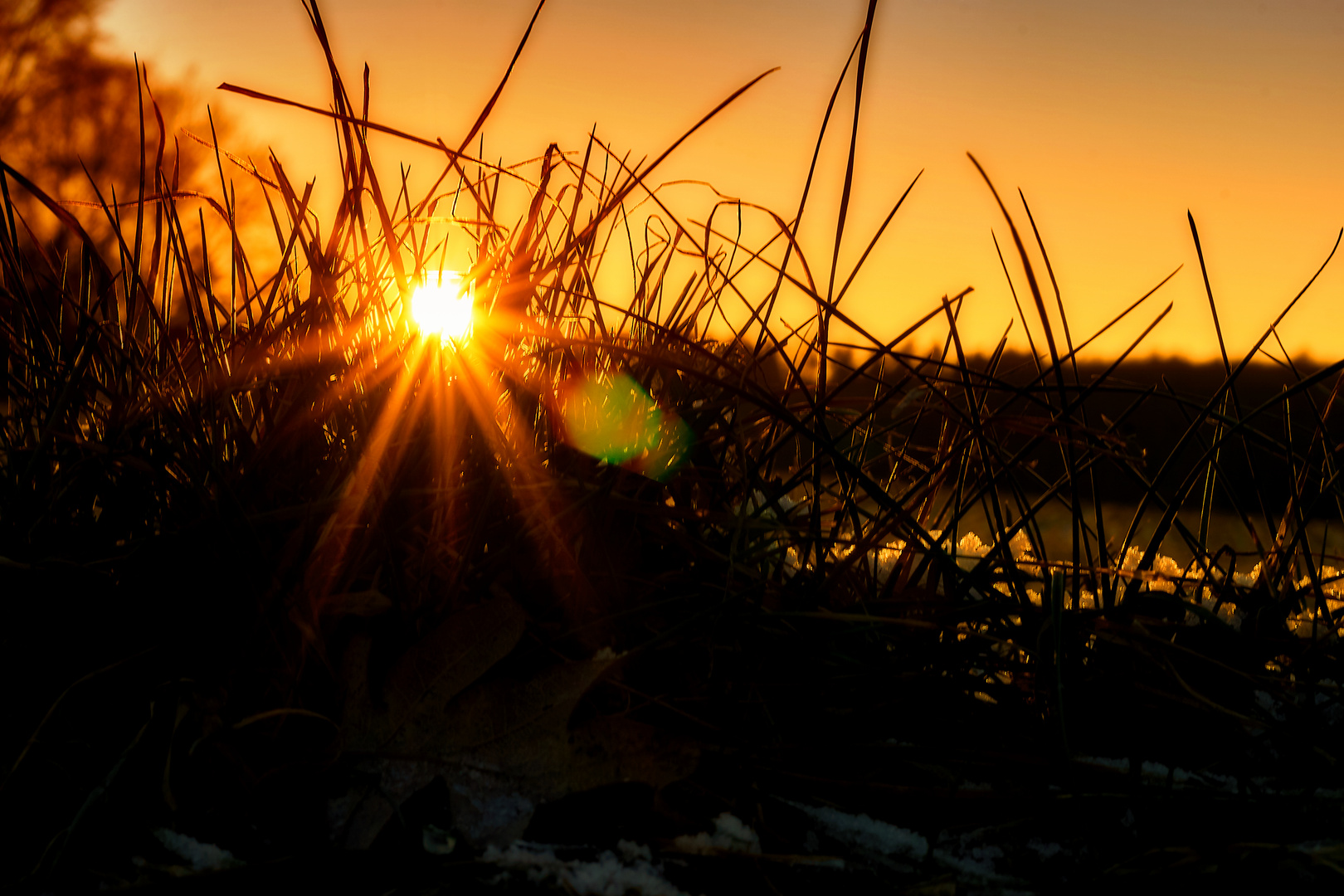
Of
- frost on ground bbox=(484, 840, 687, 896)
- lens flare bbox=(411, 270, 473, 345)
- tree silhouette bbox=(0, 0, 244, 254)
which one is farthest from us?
tree silhouette bbox=(0, 0, 244, 254)

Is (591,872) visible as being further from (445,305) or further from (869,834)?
(445,305)

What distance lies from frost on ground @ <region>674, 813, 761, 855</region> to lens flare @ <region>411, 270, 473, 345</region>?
1.28 feet

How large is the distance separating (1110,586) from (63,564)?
75 centimetres

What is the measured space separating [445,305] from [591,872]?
444 mm

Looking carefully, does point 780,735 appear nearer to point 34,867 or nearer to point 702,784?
point 702,784

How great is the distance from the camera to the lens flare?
0.69m

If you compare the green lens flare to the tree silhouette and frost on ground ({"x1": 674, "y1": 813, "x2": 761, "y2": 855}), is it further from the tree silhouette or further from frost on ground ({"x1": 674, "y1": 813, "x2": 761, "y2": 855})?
the tree silhouette

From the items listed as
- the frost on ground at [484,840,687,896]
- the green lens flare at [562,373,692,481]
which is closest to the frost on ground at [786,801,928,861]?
the frost on ground at [484,840,687,896]

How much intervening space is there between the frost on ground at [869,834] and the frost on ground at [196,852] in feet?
1.04

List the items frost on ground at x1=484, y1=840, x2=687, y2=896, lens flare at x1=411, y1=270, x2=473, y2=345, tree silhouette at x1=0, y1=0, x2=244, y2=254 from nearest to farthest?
frost on ground at x1=484, y1=840, x2=687, y2=896 < lens flare at x1=411, y1=270, x2=473, y2=345 < tree silhouette at x1=0, y1=0, x2=244, y2=254

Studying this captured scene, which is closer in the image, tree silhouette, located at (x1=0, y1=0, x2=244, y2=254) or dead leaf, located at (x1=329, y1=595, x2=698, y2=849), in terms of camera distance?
dead leaf, located at (x1=329, y1=595, x2=698, y2=849)

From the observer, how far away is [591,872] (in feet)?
1.51

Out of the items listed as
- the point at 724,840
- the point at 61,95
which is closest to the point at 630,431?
the point at 724,840

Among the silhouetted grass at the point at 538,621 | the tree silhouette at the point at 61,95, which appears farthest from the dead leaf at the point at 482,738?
the tree silhouette at the point at 61,95
